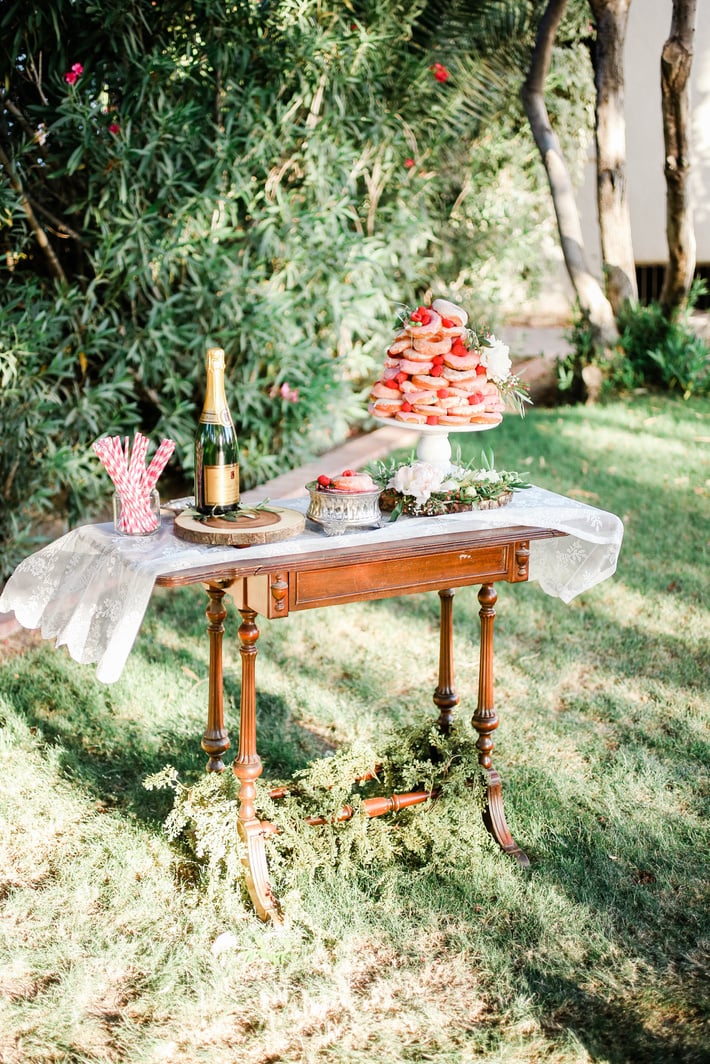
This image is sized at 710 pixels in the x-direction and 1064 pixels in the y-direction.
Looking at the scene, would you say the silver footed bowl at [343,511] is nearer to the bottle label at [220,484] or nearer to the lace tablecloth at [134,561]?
the lace tablecloth at [134,561]

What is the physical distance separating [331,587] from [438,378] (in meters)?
0.67

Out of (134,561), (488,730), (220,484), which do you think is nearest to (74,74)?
(220,484)

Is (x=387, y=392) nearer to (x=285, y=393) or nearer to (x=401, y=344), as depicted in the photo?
(x=401, y=344)

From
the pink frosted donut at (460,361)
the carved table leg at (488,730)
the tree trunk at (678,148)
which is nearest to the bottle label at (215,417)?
the pink frosted donut at (460,361)

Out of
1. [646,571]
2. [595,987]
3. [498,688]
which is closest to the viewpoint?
[595,987]

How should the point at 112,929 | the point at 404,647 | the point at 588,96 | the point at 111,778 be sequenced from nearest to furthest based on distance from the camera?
the point at 112,929, the point at 111,778, the point at 404,647, the point at 588,96

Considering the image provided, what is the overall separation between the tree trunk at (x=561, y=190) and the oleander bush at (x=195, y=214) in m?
0.70

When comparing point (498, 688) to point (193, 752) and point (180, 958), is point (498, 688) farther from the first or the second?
point (180, 958)

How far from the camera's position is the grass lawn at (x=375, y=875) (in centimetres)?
252

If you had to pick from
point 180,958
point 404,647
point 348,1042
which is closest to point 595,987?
point 348,1042

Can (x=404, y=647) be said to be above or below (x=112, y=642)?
below

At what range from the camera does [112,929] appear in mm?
2861

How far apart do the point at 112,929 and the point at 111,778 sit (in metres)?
0.82

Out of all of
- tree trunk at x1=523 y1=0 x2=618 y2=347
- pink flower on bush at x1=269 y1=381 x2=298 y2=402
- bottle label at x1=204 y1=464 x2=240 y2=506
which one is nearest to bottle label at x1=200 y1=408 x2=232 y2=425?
bottle label at x1=204 y1=464 x2=240 y2=506
